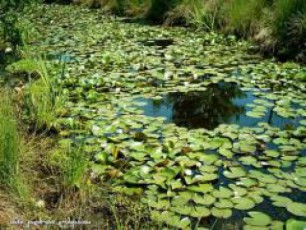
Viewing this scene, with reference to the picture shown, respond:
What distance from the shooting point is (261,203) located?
7.89 feet

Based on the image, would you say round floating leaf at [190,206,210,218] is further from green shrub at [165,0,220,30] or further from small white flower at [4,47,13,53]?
green shrub at [165,0,220,30]

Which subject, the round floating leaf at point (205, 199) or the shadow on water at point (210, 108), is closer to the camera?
the round floating leaf at point (205, 199)

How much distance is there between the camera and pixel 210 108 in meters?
4.06

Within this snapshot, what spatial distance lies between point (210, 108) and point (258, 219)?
6.41ft

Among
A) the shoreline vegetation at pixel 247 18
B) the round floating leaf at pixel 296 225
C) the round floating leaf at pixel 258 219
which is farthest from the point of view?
the shoreline vegetation at pixel 247 18

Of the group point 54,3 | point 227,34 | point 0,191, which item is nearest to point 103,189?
point 0,191

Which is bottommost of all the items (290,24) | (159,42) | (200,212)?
(200,212)

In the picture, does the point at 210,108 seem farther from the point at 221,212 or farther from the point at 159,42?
the point at 159,42

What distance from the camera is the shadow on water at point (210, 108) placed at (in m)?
3.65

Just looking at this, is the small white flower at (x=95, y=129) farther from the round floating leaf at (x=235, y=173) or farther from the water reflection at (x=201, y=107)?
the round floating leaf at (x=235, y=173)

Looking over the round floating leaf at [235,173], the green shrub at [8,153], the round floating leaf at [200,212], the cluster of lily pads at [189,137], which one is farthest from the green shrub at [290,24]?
the green shrub at [8,153]

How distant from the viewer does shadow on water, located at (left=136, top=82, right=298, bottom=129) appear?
12.0ft

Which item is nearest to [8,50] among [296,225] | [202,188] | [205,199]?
[202,188]

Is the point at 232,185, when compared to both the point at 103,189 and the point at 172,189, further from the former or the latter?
the point at 103,189
